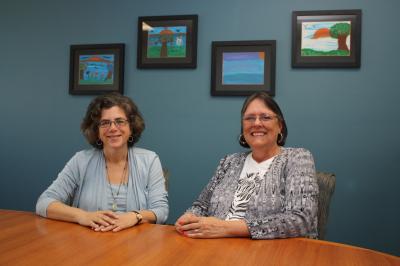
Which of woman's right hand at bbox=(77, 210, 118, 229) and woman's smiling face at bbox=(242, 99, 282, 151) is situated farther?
woman's smiling face at bbox=(242, 99, 282, 151)

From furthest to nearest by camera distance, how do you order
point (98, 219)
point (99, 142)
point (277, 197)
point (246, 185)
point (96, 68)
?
1. point (96, 68)
2. point (99, 142)
3. point (246, 185)
4. point (277, 197)
5. point (98, 219)

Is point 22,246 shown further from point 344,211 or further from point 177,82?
point 344,211

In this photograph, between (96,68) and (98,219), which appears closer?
(98,219)

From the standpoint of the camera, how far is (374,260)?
1.05 metres

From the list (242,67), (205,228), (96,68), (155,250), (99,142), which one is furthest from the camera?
(96,68)

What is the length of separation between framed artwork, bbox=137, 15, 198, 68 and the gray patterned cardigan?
113cm

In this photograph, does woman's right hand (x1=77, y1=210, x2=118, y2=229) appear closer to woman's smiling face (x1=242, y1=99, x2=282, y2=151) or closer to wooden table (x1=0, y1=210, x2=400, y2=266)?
wooden table (x1=0, y1=210, x2=400, y2=266)

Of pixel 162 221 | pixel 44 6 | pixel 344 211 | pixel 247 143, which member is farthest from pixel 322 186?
pixel 44 6

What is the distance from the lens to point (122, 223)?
4.46 ft

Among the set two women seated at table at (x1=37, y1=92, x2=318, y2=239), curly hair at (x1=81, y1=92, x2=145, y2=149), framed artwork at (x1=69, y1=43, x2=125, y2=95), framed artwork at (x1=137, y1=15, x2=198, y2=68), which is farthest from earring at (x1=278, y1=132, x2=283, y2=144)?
framed artwork at (x1=69, y1=43, x2=125, y2=95)

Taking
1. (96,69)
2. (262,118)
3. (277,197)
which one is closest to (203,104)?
(96,69)

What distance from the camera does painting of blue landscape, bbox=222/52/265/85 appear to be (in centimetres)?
249

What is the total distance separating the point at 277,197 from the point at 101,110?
98cm

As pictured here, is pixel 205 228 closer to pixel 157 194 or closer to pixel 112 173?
pixel 157 194
